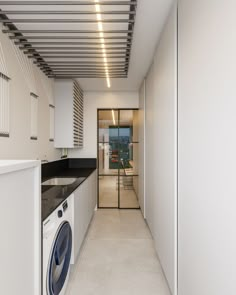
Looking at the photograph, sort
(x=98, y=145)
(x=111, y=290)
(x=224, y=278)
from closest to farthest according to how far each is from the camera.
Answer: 1. (x=224, y=278)
2. (x=111, y=290)
3. (x=98, y=145)

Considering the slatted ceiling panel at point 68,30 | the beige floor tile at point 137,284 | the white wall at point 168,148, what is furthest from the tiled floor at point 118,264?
the slatted ceiling panel at point 68,30

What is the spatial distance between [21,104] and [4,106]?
0.43 metres

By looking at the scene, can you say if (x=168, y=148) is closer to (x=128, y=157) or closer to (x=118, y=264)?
(x=118, y=264)

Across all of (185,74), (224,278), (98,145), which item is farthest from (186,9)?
(98,145)

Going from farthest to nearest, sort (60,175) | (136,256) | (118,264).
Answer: (60,175), (136,256), (118,264)

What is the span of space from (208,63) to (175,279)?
178 centimetres

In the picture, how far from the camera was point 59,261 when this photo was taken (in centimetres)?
200

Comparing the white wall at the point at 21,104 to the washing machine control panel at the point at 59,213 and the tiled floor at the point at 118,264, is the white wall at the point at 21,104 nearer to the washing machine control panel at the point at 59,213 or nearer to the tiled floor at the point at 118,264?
the washing machine control panel at the point at 59,213

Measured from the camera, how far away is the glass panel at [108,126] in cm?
564

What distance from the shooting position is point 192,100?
1648 mm

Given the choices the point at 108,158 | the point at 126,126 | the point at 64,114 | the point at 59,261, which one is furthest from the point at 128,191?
the point at 59,261

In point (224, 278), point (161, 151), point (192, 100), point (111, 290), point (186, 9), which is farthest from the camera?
point (161, 151)

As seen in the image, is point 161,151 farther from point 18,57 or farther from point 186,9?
point 18,57

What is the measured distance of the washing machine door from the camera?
1.78 meters
